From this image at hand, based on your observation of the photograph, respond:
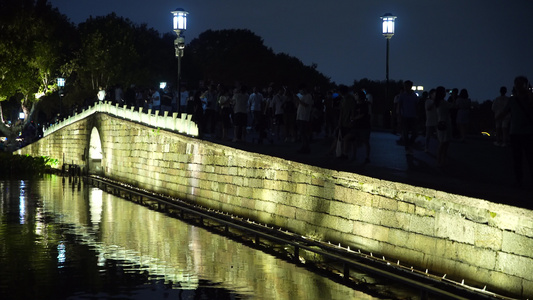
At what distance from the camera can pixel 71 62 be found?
68500mm

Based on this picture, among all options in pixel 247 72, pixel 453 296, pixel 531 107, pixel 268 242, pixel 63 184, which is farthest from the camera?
pixel 247 72

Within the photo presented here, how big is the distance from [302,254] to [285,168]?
2973 mm

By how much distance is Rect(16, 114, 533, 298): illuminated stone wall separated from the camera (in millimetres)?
10820

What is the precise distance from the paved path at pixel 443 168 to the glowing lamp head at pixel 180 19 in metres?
6.07

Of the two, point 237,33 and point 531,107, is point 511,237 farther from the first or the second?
point 237,33

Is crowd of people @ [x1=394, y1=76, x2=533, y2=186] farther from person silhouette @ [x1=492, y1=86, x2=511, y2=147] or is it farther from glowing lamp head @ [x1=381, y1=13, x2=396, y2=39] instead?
glowing lamp head @ [x1=381, y1=13, x2=396, y2=39]

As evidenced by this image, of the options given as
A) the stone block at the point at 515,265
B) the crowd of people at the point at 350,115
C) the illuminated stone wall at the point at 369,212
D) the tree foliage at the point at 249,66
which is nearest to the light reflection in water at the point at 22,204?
the illuminated stone wall at the point at 369,212

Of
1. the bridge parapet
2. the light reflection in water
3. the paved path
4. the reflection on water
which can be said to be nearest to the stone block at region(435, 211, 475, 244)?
the paved path

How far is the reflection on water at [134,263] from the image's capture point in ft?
36.9

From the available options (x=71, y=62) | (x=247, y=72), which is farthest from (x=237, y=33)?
(x=71, y=62)

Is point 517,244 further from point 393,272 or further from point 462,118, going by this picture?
point 462,118

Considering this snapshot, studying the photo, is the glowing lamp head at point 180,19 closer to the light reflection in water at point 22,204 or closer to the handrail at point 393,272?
the light reflection in water at point 22,204

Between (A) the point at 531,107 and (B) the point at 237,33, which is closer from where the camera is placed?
(A) the point at 531,107

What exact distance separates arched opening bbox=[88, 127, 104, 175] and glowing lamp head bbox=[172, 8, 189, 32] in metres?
16.1
